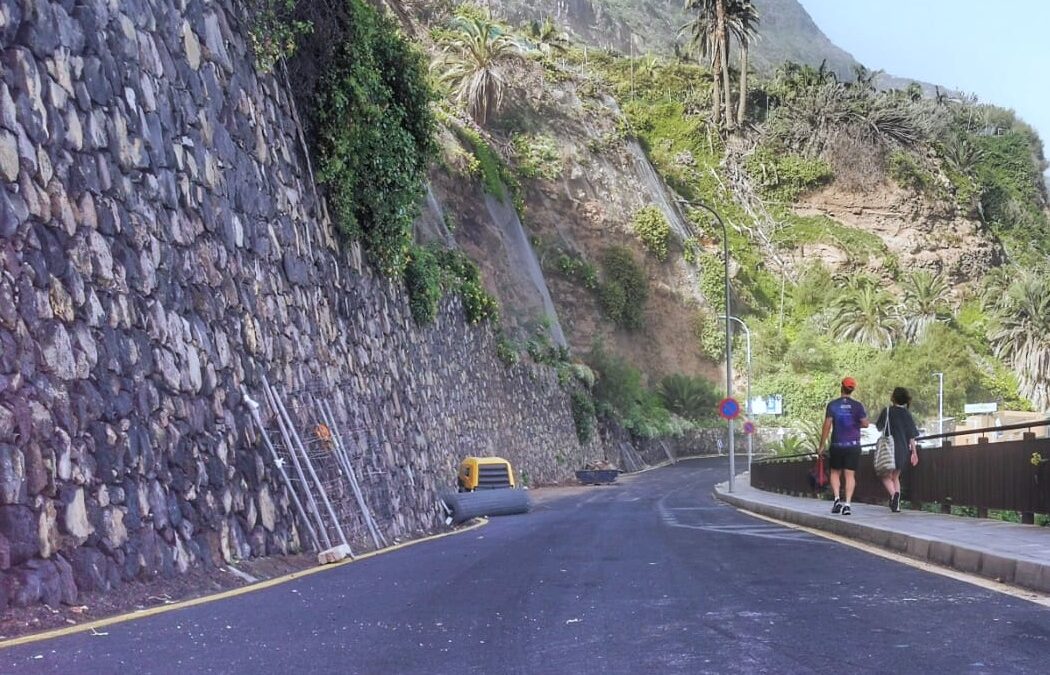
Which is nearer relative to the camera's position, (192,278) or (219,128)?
(192,278)

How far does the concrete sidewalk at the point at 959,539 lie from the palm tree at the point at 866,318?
205 feet

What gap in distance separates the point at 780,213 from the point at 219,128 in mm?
76290

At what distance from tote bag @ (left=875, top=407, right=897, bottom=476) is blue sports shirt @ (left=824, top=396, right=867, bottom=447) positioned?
31 centimetres

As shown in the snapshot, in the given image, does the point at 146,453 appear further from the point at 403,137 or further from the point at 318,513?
the point at 403,137

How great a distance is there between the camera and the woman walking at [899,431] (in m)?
15.1

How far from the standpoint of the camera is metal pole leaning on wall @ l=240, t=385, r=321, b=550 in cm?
1211

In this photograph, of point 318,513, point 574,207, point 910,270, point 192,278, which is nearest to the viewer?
point 192,278

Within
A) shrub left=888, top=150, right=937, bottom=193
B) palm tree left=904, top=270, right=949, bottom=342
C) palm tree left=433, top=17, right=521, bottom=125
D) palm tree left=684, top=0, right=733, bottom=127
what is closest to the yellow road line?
palm tree left=433, top=17, right=521, bottom=125

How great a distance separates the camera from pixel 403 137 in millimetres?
19047

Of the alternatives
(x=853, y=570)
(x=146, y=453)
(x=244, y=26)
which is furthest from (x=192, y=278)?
(x=853, y=570)

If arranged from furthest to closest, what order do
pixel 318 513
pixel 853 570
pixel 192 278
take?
pixel 318 513 → pixel 192 278 → pixel 853 570

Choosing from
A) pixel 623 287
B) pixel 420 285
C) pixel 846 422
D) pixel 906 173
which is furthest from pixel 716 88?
pixel 846 422

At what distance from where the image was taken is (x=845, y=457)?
15.4 m

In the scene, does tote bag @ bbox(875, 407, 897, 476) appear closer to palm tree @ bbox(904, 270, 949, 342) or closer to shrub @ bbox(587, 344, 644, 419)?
shrub @ bbox(587, 344, 644, 419)
